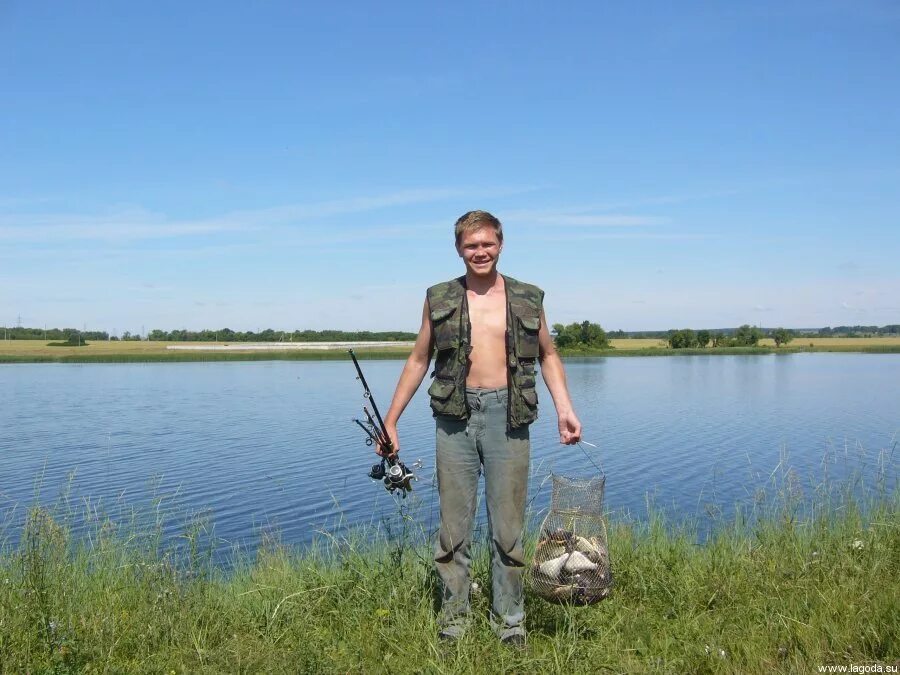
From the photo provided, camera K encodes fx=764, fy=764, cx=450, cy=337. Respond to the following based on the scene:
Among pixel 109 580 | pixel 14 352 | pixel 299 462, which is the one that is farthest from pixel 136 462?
pixel 14 352

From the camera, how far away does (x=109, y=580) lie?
5.21 meters

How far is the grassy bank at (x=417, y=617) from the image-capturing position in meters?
3.70

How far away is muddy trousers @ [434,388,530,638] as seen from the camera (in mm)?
4035

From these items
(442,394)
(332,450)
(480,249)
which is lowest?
(332,450)

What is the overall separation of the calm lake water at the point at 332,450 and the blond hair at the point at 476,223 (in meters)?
2.43

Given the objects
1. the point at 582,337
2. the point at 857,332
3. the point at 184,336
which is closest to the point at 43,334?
the point at 184,336

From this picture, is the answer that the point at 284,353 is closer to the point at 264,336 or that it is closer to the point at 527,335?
the point at 264,336

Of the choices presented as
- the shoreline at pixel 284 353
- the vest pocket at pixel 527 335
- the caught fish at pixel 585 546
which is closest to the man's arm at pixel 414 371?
the vest pocket at pixel 527 335

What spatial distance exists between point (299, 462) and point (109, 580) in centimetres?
1236

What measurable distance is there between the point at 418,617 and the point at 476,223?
7.12 feet

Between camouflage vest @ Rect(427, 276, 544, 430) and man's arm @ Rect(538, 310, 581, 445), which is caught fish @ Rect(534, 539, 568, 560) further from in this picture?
camouflage vest @ Rect(427, 276, 544, 430)

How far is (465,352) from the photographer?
410 cm

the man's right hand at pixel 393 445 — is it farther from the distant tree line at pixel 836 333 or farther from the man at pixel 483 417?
the distant tree line at pixel 836 333

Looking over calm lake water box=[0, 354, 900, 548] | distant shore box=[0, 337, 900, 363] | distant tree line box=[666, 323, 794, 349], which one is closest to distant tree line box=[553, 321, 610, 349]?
distant shore box=[0, 337, 900, 363]
